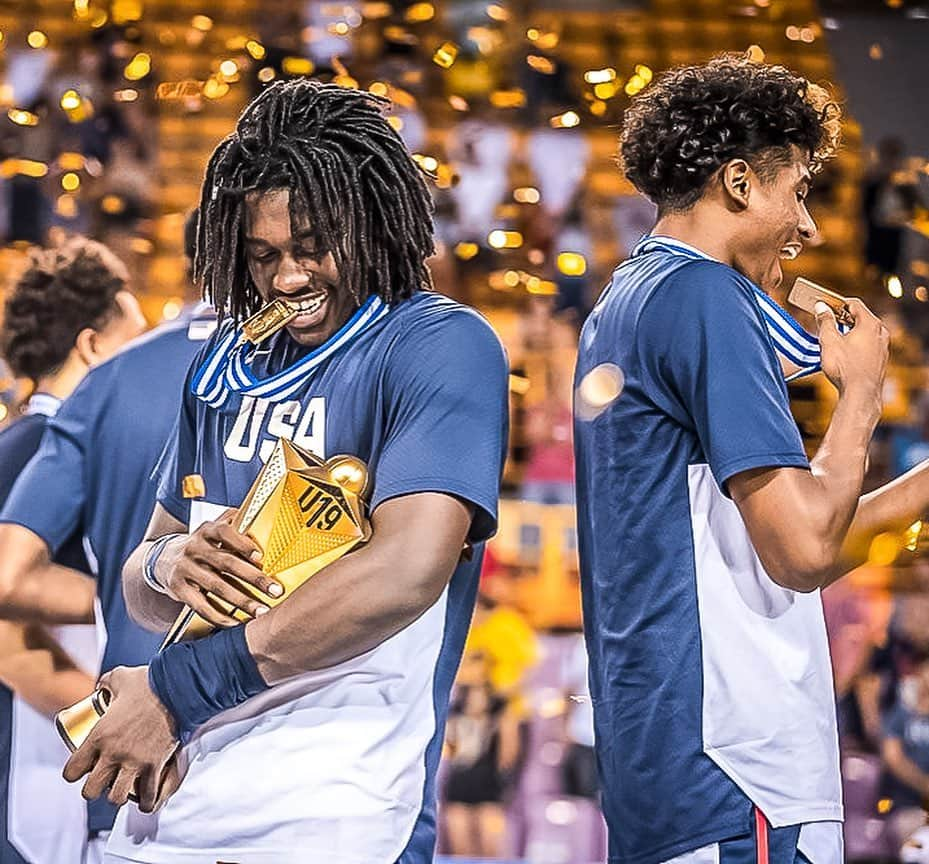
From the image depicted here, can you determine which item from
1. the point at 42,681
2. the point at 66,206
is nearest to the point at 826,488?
the point at 42,681

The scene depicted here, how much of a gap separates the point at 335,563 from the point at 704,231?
592 millimetres

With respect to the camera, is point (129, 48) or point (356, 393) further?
point (129, 48)

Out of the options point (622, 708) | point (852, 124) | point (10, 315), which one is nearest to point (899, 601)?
point (852, 124)

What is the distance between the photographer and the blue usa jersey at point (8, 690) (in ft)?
8.49

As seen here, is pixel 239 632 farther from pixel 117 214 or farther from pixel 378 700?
pixel 117 214

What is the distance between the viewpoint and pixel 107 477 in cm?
240

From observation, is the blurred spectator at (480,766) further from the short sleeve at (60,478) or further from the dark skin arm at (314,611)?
the dark skin arm at (314,611)

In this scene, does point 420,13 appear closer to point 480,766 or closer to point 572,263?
point 572,263

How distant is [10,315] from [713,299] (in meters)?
1.63

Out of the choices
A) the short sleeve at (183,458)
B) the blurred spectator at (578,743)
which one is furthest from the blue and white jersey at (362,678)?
the blurred spectator at (578,743)

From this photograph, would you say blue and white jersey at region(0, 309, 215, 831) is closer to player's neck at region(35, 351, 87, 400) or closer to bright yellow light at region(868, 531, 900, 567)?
player's neck at region(35, 351, 87, 400)

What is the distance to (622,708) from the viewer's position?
1746 millimetres

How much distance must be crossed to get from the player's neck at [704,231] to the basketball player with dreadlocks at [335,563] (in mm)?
294

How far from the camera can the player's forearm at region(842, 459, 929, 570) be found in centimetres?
176
